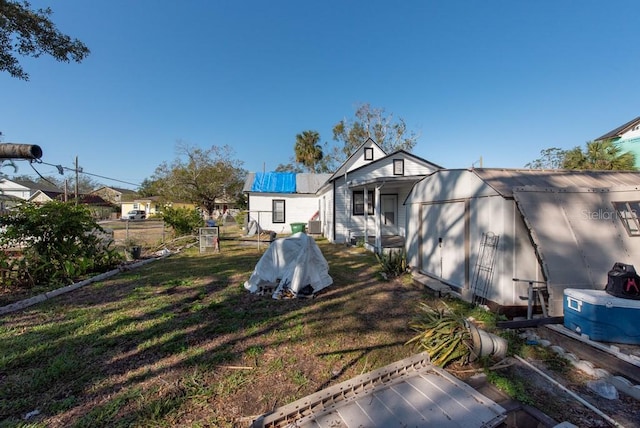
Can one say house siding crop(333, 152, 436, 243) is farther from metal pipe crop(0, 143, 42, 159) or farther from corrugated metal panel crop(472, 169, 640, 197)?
metal pipe crop(0, 143, 42, 159)

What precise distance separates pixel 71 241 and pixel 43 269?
0.84 m

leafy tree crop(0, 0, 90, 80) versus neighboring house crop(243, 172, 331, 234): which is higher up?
leafy tree crop(0, 0, 90, 80)

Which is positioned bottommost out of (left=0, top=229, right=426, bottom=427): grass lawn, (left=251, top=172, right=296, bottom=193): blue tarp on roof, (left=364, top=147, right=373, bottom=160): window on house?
(left=0, top=229, right=426, bottom=427): grass lawn

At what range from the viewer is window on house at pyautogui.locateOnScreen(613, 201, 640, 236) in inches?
172

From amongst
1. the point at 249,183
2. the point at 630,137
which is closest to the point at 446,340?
the point at 249,183

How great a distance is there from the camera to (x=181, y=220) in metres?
13.5

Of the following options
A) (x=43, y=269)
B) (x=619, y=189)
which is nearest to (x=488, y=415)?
(x=619, y=189)

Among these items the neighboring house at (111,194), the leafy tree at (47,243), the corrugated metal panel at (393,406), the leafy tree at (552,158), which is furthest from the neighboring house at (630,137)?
the neighboring house at (111,194)

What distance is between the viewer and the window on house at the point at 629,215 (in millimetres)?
4363

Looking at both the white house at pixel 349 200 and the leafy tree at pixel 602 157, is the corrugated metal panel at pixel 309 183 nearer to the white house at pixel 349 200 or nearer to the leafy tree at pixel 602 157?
the white house at pixel 349 200

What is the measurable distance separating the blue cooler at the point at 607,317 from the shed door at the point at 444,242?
2143 mm

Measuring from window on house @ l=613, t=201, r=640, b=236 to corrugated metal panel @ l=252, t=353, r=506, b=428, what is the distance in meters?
4.17

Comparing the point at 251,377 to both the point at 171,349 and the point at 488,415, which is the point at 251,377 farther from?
the point at 488,415

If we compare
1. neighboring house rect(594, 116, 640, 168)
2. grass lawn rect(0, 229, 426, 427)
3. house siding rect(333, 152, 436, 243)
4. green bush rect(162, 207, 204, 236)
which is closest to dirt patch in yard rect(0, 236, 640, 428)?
grass lawn rect(0, 229, 426, 427)
